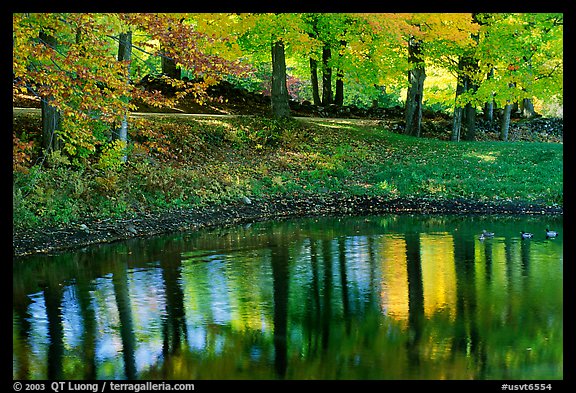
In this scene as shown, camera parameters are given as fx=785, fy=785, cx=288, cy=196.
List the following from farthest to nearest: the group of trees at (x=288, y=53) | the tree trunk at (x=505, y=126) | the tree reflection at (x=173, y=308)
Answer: the tree trunk at (x=505, y=126) → the group of trees at (x=288, y=53) → the tree reflection at (x=173, y=308)

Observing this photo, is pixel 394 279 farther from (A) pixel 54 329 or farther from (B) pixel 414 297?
(A) pixel 54 329

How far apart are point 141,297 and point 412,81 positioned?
1904cm

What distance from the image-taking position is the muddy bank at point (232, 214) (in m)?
15.8

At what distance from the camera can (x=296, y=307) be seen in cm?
1156

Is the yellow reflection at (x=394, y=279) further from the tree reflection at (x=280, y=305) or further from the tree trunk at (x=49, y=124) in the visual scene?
the tree trunk at (x=49, y=124)

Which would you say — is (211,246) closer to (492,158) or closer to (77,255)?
(77,255)

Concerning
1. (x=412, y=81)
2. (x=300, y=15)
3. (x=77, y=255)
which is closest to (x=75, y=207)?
(x=77, y=255)

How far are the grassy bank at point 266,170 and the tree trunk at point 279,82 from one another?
0.70 meters

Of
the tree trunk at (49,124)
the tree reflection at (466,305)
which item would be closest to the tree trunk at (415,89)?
the tree reflection at (466,305)

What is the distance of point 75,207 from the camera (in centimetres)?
1714

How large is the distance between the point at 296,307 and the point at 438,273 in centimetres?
323

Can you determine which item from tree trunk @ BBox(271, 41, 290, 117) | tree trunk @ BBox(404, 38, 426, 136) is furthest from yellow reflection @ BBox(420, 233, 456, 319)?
tree trunk @ BBox(404, 38, 426, 136)

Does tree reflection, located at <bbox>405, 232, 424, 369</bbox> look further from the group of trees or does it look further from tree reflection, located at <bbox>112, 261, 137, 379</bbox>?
the group of trees
